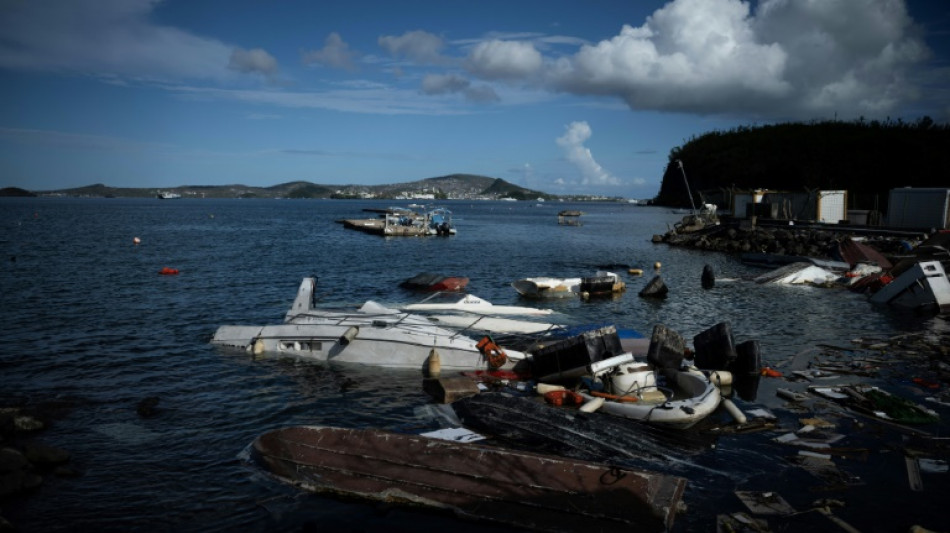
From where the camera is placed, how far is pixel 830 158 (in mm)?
110438

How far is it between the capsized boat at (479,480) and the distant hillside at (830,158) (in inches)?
2640

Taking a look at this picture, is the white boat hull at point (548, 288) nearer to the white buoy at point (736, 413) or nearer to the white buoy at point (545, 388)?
the white buoy at point (545, 388)

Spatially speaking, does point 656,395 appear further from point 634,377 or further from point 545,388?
point 545,388

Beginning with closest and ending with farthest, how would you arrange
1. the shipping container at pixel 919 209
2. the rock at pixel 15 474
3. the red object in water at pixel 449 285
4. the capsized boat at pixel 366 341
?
the rock at pixel 15 474 → the capsized boat at pixel 366 341 → the red object in water at pixel 449 285 → the shipping container at pixel 919 209

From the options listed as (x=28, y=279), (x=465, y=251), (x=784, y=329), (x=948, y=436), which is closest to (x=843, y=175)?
(x=465, y=251)

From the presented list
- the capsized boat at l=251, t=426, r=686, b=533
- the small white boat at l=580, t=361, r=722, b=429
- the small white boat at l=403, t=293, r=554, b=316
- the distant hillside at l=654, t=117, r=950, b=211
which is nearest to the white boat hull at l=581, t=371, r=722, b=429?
the small white boat at l=580, t=361, r=722, b=429

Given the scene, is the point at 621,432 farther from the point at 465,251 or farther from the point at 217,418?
the point at 465,251

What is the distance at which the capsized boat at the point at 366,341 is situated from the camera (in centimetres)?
1828

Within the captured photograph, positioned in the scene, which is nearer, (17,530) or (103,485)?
(17,530)

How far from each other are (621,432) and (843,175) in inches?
→ 4411

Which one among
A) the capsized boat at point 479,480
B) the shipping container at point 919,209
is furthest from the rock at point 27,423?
the shipping container at point 919,209

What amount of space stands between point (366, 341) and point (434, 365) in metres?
2.56

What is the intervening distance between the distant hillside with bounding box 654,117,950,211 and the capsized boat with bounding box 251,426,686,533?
67.1 metres

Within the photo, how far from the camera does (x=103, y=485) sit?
1130cm
